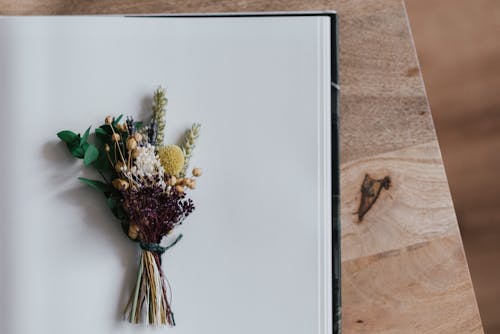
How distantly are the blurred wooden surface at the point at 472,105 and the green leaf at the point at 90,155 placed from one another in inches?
20.9

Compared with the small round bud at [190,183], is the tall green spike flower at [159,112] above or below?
above

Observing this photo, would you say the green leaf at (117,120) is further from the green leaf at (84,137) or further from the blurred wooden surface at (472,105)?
the blurred wooden surface at (472,105)

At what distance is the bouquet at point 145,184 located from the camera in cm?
58

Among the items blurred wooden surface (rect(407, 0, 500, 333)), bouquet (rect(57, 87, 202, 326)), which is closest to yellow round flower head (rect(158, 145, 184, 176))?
bouquet (rect(57, 87, 202, 326))

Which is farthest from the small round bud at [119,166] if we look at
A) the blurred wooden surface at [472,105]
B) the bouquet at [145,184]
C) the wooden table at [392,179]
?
the blurred wooden surface at [472,105]

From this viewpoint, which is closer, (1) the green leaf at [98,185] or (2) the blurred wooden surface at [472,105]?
(1) the green leaf at [98,185]

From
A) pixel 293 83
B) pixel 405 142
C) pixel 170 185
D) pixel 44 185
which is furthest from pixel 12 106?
pixel 405 142

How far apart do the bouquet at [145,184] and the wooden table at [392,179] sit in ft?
0.60

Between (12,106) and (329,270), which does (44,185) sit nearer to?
(12,106)

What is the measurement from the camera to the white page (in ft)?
2.02

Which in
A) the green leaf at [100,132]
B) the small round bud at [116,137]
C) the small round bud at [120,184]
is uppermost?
the green leaf at [100,132]

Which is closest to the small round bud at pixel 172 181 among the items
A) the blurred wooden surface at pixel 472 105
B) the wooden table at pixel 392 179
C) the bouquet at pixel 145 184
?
the bouquet at pixel 145 184

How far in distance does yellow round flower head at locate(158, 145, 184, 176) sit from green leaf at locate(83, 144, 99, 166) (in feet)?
0.24

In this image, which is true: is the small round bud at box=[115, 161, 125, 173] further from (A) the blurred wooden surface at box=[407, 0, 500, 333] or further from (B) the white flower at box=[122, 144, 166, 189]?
(A) the blurred wooden surface at box=[407, 0, 500, 333]
